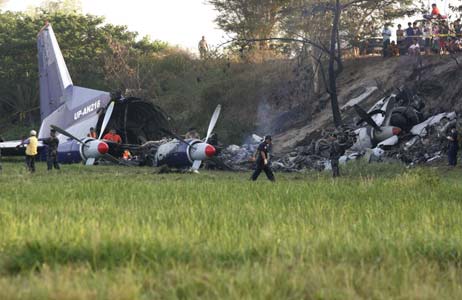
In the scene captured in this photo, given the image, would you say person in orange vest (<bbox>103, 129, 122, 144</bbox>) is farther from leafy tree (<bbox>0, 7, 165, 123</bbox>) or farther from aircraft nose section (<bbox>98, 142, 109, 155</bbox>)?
leafy tree (<bbox>0, 7, 165, 123</bbox>)

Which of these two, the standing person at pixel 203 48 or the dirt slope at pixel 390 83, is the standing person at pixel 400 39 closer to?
the dirt slope at pixel 390 83

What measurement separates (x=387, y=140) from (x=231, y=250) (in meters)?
21.5

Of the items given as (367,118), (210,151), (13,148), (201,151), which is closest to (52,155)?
(201,151)

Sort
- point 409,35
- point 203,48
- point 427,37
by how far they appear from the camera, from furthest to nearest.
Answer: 1. point 203,48
2. point 409,35
3. point 427,37

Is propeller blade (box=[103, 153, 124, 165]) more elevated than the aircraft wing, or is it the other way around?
the aircraft wing

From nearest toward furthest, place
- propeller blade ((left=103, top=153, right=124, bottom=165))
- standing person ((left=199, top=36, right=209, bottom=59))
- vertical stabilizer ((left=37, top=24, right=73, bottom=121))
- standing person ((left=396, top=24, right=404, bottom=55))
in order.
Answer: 1. propeller blade ((left=103, top=153, right=124, bottom=165))
2. vertical stabilizer ((left=37, top=24, right=73, bottom=121))
3. standing person ((left=396, top=24, right=404, bottom=55))
4. standing person ((left=199, top=36, right=209, bottom=59))

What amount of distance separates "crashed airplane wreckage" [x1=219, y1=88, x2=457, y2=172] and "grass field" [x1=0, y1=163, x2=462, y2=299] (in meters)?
15.3

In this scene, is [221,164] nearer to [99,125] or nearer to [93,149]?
[93,149]

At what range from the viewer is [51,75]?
35500 millimetres

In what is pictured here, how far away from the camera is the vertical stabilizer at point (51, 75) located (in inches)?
1363

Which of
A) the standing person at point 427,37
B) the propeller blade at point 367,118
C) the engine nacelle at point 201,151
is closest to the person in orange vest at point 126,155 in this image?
the engine nacelle at point 201,151

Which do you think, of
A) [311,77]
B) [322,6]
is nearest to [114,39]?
[311,77]

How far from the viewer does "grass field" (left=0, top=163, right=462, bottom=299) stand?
216 inches

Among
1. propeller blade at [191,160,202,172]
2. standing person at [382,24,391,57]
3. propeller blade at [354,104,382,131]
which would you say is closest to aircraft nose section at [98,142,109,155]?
propeller blade at [191,160,202,172]
